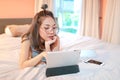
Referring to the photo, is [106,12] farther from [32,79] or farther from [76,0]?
[32,79]

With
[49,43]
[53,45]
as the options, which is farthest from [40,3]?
[49,43]

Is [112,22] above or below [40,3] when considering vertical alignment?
below

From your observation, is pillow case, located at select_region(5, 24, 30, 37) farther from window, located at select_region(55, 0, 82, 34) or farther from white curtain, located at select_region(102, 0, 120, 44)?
white curtain, located at select_region(102, 0, 120, 44)

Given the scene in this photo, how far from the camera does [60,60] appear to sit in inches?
53.6

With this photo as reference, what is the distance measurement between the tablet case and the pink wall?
242 centimetres

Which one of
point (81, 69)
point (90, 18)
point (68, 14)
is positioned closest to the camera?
point (81, 69)

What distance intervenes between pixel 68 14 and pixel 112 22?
1.08 m

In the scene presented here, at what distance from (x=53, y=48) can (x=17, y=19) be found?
188cm

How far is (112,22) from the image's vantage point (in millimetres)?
3109

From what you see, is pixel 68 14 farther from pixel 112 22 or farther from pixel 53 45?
pixel 53 45

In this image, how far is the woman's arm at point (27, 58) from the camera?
1.50 m

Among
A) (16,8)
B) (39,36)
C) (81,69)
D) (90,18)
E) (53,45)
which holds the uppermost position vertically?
(16,8)

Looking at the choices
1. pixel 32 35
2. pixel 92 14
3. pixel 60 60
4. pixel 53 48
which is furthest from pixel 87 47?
pixel 92 14

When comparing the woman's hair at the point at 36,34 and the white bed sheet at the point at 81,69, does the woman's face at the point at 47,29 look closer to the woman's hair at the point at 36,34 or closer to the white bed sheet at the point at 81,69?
the woman's hair at the point at 36,34
